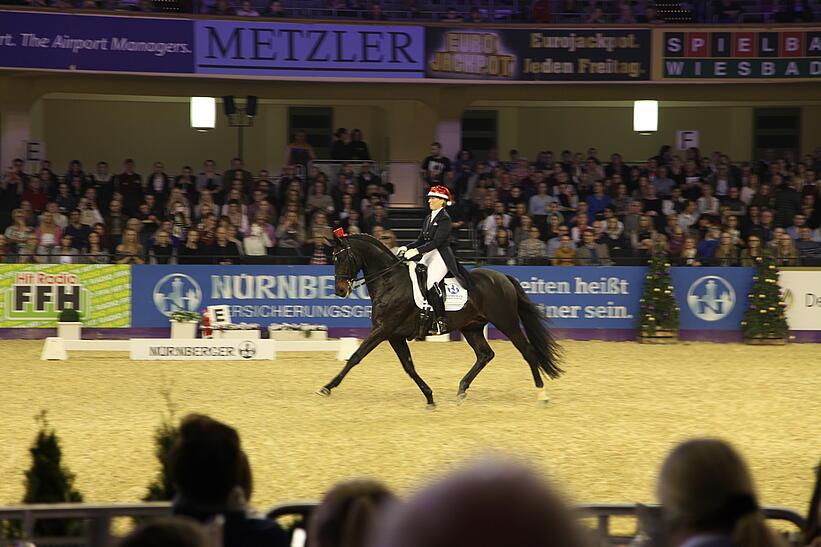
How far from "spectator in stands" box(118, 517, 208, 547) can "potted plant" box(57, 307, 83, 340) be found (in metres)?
17.9

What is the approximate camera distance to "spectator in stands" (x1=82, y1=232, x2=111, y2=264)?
20.3m

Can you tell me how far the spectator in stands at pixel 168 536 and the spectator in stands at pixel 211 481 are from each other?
3.48ft

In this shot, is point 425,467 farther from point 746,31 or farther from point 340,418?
point 746,31

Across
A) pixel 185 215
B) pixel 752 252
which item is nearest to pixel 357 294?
pixel 185 215

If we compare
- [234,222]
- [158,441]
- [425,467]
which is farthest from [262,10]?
[158,441]

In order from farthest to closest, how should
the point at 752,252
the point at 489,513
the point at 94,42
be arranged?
the point at 94,42 < the point at 752,252 < the point at 489,513

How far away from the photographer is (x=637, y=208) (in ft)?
75.9

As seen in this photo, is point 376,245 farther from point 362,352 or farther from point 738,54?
point 738,54

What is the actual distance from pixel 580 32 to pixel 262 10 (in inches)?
287

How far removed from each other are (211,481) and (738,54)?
2468 cm

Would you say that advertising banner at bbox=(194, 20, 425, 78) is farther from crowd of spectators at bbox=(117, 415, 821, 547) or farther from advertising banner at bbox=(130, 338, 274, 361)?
crowd of spectators at bbox=(117, 415, 821, 547)

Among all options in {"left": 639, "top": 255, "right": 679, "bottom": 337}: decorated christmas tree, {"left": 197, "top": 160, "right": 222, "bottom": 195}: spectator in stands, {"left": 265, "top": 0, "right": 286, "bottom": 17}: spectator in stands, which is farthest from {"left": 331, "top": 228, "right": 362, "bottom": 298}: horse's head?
{"left": 265, "top": 0, "right": 286, "bottom": 17}: spectator in stands

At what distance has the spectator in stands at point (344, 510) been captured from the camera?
265 centimetres

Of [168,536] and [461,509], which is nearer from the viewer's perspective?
[461,509]
